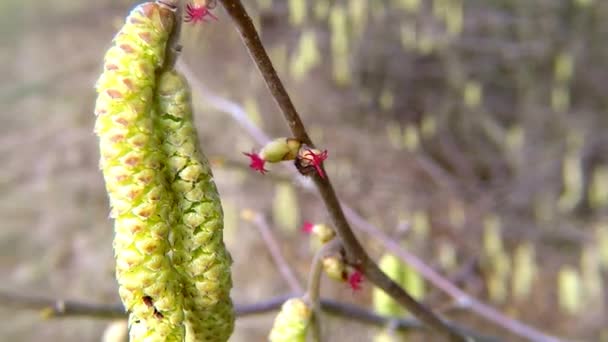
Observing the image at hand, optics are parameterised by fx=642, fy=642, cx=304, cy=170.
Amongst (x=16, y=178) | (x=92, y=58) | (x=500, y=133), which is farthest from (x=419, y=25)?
(x=16, y=178)

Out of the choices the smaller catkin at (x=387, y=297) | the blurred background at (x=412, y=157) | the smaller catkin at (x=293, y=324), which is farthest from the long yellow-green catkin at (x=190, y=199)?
the blurred background at (x=412, y=157)

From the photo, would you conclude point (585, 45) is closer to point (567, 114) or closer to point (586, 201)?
point (567, 114)

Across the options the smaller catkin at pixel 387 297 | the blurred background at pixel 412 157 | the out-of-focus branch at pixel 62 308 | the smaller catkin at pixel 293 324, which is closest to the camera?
the smaller catkin at pixel 293 324

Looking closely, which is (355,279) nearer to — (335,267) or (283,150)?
(335,267)

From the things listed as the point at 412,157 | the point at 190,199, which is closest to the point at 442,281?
the point at 190,199

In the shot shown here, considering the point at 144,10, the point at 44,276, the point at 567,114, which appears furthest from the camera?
the point at 567,114

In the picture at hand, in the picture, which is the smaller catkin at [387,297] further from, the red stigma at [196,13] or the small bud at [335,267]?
the red stigma at [196,13]

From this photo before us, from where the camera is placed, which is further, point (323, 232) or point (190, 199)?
point (323, 232)
